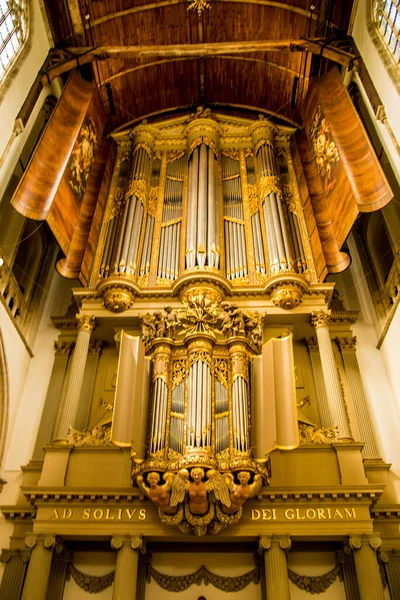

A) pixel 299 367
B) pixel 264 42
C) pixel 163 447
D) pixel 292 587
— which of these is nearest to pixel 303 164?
pixel 264 42

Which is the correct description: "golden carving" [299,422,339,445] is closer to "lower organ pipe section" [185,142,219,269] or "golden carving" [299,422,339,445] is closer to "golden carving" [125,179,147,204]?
"lower organ pipe section" [185,142,219,269]

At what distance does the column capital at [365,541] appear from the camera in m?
8.06

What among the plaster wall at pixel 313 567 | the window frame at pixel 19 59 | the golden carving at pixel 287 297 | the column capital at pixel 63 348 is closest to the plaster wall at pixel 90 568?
the plaster wall at pixel 313 567

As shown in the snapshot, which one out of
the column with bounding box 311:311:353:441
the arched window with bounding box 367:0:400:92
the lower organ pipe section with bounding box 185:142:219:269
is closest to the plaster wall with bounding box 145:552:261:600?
the column with bounding box 311:311:353:441

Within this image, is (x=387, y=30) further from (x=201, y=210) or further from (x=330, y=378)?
(x=330, y=378)

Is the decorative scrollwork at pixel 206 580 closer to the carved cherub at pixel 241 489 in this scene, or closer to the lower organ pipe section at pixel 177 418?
the carved cherub at pixel 241 489

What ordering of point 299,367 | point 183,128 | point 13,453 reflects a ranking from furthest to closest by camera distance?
1. point 183,128
2. point 299,367
3. point 13,453

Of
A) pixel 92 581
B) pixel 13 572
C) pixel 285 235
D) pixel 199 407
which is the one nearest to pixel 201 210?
pixel 285 235

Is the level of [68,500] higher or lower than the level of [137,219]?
lower

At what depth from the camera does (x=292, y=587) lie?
868 cm

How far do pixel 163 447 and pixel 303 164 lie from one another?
8.89 metres

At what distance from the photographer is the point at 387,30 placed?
11.5 m

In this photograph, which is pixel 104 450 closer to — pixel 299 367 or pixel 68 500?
pixel 68 500

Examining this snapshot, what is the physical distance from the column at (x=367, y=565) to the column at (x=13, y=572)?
5112mm
